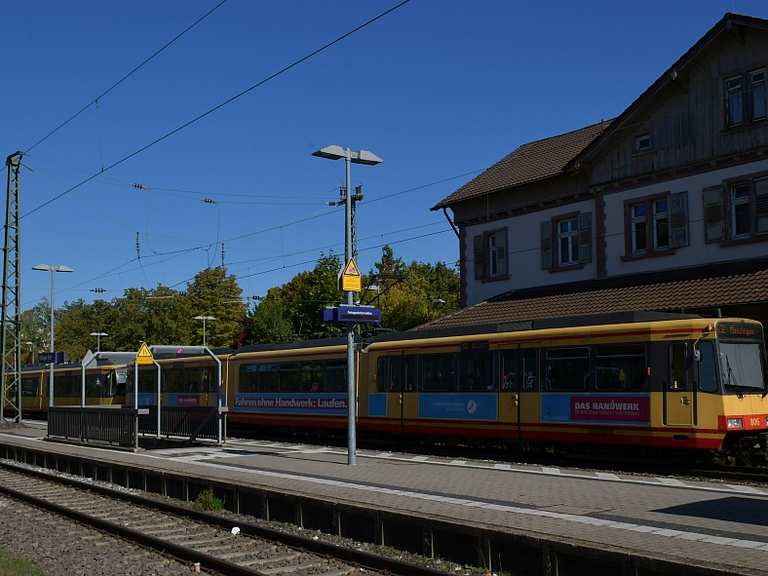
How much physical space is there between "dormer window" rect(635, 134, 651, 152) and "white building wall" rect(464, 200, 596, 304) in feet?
7.35

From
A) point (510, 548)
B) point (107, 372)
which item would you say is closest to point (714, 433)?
point (510, 548)

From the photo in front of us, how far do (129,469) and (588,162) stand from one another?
53.8 feet

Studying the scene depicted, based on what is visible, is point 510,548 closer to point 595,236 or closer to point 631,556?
point 631,556

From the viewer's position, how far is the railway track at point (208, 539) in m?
9.05

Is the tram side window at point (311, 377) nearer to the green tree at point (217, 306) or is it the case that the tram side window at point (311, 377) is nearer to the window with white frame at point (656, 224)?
the window with white frame at point (656, 224)

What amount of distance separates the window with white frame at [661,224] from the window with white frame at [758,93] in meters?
3.36

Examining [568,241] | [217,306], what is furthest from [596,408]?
[217,306]

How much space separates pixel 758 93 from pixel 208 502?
17.1 m

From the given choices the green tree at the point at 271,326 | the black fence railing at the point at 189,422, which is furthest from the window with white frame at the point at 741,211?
the green tree at the point at 271,326

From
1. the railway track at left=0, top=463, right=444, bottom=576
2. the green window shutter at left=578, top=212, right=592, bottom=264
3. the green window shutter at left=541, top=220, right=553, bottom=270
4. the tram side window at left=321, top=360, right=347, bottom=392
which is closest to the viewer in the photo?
the railway track at left=0, top=463, right=444, bottom=576

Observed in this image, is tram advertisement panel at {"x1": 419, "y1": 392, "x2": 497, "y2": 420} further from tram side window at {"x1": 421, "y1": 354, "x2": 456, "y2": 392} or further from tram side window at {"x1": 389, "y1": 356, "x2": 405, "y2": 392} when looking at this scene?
tram side window at {"x1": 389, "y1": 356, "x2": 405, "y2": 392}

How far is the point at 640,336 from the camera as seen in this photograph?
1609 cm

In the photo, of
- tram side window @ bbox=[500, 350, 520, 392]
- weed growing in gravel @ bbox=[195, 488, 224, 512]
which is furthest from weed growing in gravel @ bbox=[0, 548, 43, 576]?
tram side window @ bbox=[500, 350, 520, 392]

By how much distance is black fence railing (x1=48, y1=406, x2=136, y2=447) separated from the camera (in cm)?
2099
